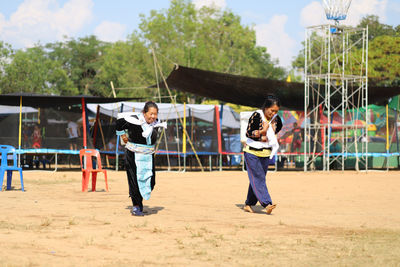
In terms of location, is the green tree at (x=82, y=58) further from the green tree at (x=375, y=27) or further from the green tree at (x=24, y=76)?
the green tree at (x=375, y=27)

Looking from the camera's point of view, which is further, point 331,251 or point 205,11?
point 205,11

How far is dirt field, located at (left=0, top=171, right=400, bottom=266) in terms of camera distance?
5152 millimetres

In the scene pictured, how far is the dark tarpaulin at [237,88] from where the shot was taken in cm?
1916

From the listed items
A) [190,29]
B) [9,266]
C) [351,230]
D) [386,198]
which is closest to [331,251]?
[351,230]

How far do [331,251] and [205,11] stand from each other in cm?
4271

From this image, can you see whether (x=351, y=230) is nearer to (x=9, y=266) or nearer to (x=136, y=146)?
(x=136, y=146)

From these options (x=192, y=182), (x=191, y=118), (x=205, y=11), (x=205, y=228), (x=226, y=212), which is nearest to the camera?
(x=205, y=228)

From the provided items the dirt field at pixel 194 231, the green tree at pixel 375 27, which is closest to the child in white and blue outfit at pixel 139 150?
the dirt field at pixel 194 231

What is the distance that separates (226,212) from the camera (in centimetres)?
870

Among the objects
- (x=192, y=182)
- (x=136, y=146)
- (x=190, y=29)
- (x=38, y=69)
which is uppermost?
(x=190, y=29)

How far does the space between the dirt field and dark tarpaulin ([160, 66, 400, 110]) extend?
802cm

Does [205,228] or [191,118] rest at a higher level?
[191,118]

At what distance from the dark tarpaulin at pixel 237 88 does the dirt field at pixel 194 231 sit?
802 cm

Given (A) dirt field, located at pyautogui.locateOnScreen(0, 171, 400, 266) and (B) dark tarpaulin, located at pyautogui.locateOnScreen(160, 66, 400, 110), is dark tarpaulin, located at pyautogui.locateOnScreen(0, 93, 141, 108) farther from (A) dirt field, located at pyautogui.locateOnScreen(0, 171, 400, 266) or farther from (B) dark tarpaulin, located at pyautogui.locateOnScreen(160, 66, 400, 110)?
(A) dirt field, located at pyautogui.locateOnScreen(0, 171, 400, 266)
